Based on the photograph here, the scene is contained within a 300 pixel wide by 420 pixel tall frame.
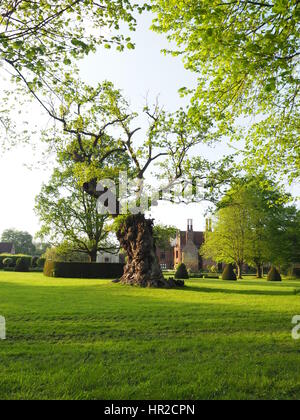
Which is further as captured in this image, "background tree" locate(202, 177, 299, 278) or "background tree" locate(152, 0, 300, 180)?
"background tree" locate(202, 177, 299, 278)

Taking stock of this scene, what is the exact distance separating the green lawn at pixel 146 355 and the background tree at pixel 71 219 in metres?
27.5

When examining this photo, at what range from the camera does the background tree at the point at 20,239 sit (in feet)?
371

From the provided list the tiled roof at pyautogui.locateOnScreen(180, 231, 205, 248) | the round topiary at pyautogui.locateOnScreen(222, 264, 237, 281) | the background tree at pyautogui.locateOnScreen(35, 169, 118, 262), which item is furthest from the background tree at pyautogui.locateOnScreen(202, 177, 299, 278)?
the tiled roof at pyautogui.locateOnScreen(180, 231, 205, 248)

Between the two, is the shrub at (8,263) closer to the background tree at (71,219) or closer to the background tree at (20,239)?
the background tree at (71,219)

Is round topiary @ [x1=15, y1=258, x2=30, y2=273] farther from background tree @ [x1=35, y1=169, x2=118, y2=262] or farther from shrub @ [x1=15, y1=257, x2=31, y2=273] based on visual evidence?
background tree @ [x1=35, y1=169, x2=118, y2=262]

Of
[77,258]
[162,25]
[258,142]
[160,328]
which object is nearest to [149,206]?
[258,142]

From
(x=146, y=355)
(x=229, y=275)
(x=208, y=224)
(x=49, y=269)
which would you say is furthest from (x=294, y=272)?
(x=146, y=355)

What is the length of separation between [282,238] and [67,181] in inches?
1196

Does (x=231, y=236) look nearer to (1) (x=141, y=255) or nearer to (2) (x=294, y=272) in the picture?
(2) (x=294, y=272)

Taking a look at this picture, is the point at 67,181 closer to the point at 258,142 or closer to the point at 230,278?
the point at 230,278

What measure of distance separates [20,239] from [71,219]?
286 feet

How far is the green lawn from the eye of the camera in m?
4.69

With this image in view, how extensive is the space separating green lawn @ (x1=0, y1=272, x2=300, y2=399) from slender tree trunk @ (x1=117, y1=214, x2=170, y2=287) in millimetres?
11949
